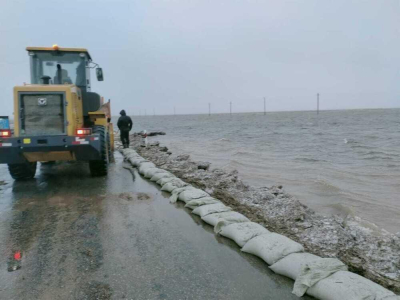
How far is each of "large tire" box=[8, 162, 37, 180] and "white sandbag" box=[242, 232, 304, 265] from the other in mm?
6340

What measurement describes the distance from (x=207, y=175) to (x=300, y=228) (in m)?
4.10

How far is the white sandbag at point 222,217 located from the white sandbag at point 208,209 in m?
0.12

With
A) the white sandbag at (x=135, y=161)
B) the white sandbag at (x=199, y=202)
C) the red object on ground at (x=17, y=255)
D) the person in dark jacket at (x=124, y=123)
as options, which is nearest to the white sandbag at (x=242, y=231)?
the white sandbag at (x=199, y=202)

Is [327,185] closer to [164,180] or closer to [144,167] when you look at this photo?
[164,180]

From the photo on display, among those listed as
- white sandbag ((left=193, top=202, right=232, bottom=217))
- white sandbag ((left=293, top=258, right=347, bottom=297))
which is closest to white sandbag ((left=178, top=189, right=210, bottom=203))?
white sandbag ((left=193, top=202, right=232, bottom=217))

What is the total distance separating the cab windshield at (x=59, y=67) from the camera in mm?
8312

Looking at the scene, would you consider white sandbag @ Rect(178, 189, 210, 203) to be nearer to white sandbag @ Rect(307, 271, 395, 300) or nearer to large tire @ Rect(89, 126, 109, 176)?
large tire @ Rect(89, 126, 109, 176)

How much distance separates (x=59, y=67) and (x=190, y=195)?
214 inches

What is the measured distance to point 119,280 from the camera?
3.16m

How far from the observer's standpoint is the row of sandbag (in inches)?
106

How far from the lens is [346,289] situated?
2.68 m

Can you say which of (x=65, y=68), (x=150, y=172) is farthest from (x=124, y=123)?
(x=150, y=172)

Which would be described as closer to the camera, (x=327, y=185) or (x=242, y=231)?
(x=242, y=231)

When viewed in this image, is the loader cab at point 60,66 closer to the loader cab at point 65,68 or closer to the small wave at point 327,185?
the loader cab at point 65,68
